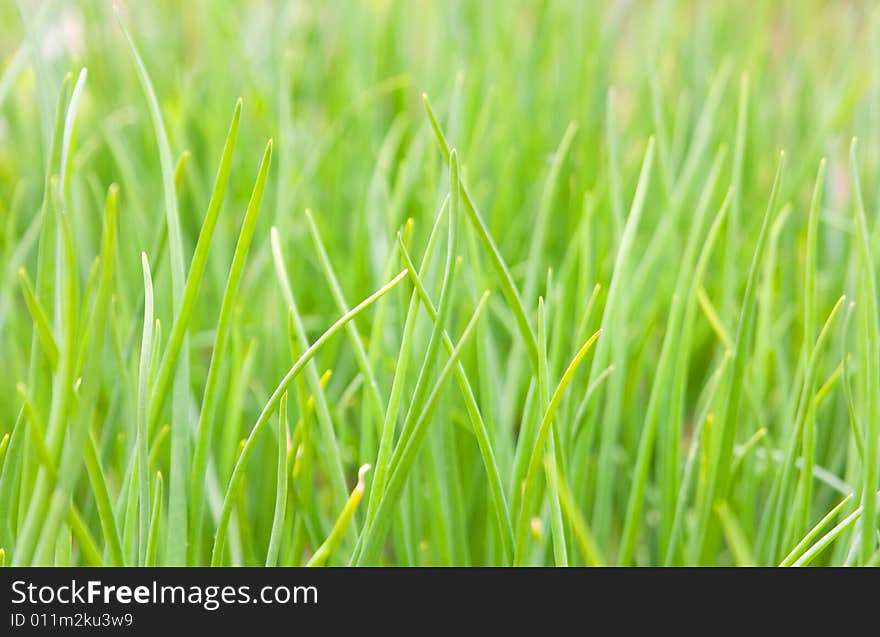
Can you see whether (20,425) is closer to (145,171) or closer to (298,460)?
(298,460)

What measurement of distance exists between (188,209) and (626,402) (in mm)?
459

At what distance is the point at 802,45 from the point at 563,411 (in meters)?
0.78

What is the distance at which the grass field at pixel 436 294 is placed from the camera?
1.16ft

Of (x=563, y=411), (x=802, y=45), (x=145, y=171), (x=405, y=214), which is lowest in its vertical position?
(x=563, y=411)

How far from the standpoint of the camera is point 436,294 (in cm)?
51

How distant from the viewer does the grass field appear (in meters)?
0.35

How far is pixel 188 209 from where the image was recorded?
2.55 ft

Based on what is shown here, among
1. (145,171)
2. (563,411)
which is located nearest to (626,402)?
(563,411)
